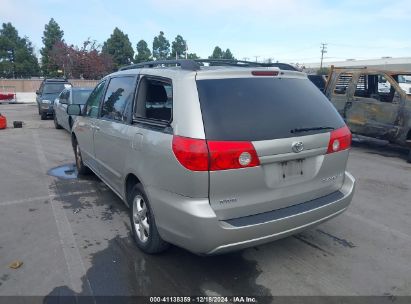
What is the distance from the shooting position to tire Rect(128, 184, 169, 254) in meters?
3.45

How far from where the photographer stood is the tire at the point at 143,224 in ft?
11.3

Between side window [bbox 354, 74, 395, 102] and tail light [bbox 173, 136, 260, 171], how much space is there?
6.98m

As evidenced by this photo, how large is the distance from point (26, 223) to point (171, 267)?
2179 mm

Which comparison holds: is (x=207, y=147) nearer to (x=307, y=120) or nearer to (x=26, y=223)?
(x=307, y=120)

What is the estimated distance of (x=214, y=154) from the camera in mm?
2744

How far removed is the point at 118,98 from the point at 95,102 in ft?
3.58

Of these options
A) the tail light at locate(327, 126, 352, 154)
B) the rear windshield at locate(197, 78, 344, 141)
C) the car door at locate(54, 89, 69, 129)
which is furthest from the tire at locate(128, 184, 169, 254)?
the car door at locate(54, 89, 69, 129)

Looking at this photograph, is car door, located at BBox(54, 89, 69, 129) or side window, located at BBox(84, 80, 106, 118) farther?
car door, located at BBox(54, 89, 69, 129)

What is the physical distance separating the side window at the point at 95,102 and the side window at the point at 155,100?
1.56 meters

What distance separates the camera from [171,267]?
135 inches

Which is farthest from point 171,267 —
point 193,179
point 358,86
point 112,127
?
point 358,86

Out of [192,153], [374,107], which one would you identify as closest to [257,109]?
[192,153]

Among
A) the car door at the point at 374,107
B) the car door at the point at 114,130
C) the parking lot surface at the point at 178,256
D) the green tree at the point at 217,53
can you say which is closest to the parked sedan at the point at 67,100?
the parking lot surface at the point at 178,256

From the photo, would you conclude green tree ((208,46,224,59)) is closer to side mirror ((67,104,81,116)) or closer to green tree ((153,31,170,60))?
green tree ((153,31,170,60))
